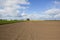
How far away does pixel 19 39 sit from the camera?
30.0 feet

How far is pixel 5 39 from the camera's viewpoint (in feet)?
31.3

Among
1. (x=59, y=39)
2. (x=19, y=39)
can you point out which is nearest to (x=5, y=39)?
(x=19, y=39)

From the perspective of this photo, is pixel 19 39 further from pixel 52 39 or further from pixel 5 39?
pixel 52 39

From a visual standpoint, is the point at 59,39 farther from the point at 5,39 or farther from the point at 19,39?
the point at 5,39

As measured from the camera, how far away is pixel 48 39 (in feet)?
30.9

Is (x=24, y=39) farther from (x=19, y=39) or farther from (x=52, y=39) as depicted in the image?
(x=52, y=39)

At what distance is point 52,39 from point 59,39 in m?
0.43

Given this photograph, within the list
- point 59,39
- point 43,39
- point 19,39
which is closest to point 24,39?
point 19,39

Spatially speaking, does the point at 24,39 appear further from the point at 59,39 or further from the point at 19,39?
the point at 59,39

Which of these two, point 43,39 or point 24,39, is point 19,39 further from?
point 43,39

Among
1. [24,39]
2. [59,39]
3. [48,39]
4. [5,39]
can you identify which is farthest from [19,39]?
[59,39]

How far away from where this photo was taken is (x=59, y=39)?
9.42 metres

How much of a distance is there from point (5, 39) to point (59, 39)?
338 cm

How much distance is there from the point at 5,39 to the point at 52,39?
2950mm
